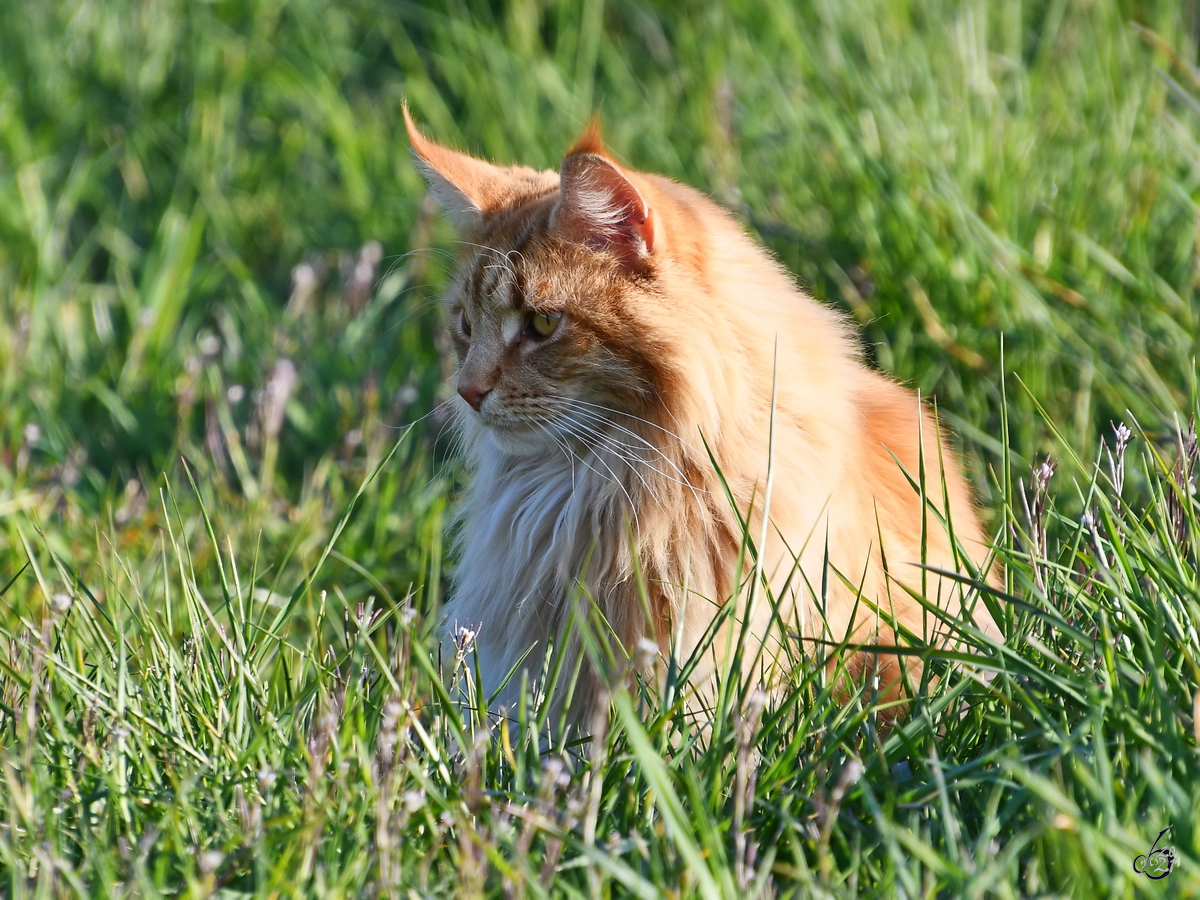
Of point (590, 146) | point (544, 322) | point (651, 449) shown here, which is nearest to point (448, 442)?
point (544, 322)

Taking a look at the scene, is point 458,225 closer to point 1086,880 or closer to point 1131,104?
point 1086,880

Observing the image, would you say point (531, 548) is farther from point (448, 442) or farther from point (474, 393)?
point (448, 442)

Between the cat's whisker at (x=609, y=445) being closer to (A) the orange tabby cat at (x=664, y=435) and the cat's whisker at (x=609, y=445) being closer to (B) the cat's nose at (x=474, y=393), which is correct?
(A) the orange tabby cat at (x=664, y=435)

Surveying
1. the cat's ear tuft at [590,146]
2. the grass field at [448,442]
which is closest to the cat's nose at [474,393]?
the grass field at [448,442]

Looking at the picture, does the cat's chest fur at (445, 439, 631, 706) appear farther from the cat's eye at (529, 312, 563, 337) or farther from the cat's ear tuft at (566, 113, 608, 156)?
the cat's ear tuft at (566, 113, 608, 156)

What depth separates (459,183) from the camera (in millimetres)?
1994

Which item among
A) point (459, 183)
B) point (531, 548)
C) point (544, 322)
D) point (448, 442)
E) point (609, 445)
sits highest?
point (459, 183)

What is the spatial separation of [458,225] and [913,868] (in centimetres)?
143

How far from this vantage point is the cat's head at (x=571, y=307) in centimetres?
169

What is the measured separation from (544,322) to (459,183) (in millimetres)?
363

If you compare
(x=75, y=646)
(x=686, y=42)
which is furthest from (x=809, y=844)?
(x=686, y=42)

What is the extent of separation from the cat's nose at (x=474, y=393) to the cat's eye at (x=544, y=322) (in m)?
0.12

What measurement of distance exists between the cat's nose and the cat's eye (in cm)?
12

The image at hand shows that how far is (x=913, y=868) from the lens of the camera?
115 cm
